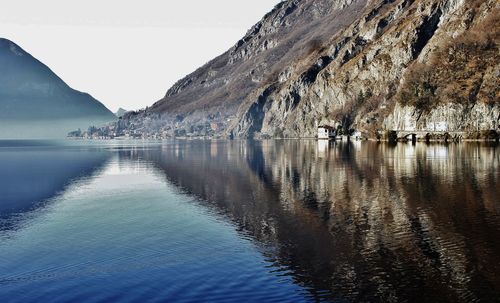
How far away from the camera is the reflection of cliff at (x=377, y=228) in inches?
1094

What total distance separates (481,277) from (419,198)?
29.3m

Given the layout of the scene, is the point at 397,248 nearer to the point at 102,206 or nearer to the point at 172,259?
the point at 172,259

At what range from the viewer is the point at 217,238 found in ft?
129

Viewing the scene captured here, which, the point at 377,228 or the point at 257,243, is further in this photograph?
the point at 377,228

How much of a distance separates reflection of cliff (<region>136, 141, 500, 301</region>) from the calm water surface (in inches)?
4.9

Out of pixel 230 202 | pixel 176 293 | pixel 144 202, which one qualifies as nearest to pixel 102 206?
pixel 144 202

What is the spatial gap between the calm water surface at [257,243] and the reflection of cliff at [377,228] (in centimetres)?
13

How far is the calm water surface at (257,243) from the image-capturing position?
27141mm

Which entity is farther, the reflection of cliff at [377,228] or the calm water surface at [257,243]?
the reflection of cliff at [377,228]

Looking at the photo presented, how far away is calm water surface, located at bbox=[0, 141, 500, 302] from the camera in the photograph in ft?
89.0

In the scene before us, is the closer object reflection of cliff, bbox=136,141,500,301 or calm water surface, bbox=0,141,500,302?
calm water surface, bbox=0,141,500,302

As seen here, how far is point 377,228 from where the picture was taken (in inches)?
1633

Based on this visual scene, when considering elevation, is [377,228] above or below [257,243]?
above

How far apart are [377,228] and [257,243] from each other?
11.2m
